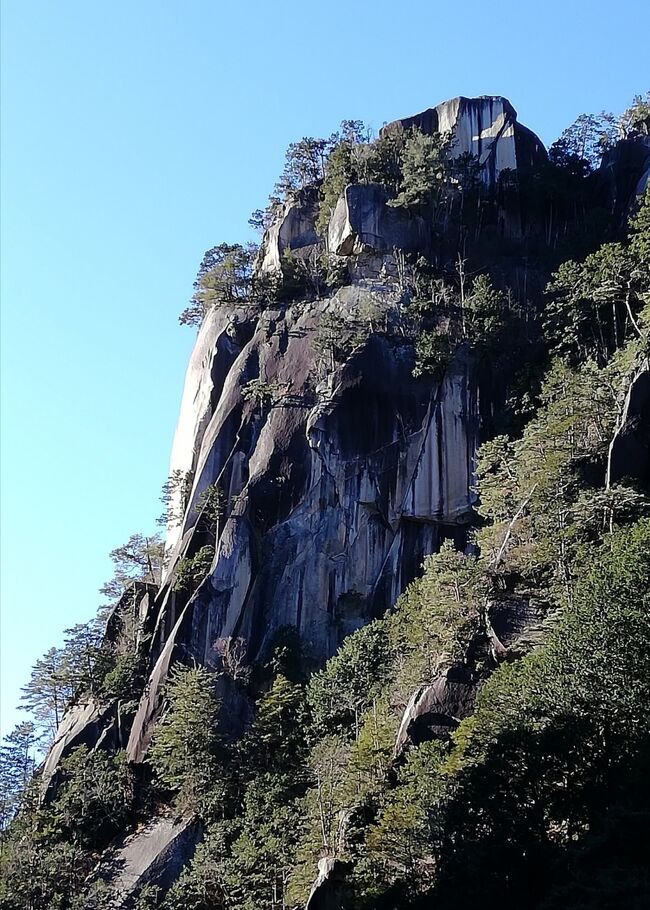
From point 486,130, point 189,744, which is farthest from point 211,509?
point 486,130

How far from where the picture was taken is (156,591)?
41531 millimetres

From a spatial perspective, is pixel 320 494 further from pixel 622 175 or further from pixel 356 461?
pixel 622 175

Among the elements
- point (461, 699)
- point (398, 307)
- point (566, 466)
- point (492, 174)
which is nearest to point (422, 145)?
point (492, 174)

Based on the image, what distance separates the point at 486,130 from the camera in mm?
51812

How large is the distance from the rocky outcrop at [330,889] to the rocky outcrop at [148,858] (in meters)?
7.87

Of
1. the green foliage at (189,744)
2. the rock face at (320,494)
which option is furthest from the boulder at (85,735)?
the green foliage at (189,744)

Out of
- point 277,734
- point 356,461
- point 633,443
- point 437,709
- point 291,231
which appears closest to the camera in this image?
point 437,709

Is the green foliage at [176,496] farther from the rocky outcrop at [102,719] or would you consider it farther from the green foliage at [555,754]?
the green foliage at [555,754]

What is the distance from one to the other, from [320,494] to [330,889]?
1710 centimetres

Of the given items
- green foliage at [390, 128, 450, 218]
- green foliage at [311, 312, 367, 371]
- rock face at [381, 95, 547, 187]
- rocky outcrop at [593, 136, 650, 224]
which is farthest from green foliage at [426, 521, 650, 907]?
rock face at [381, 95, 547, 187]

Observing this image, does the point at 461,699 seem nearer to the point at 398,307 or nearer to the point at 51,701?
the point at 398,307

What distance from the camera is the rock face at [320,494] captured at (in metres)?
37.4

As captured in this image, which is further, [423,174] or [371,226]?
[423,174]

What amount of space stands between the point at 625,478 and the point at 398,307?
1626 centimetres
